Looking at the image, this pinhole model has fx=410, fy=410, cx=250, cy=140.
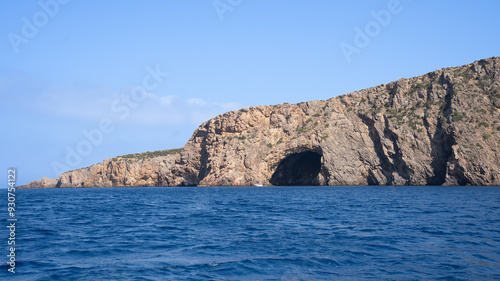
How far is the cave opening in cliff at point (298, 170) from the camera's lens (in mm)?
94750

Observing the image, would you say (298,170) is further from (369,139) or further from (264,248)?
(264,248)

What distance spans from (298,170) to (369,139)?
20812 mm

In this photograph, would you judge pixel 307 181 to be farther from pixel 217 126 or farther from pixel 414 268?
pixel 414 268

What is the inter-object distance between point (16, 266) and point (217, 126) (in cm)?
8679

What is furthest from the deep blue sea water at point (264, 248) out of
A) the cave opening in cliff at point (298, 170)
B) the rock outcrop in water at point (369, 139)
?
the cave opening in cliff at point (298, 170)

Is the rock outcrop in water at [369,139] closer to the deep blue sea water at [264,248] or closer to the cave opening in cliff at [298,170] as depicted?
the cave opening in cliff at [298,170]

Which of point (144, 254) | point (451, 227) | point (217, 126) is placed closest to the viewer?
point (144, 254)

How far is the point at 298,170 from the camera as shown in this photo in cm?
9788

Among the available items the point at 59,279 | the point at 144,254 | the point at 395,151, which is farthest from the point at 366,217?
the point at 395,151

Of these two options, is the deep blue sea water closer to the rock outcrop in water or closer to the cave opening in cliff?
the rock outcrop in water

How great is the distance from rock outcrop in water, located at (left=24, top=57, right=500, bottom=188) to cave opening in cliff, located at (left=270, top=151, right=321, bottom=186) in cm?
24

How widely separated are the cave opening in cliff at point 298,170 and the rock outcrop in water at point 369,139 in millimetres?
239

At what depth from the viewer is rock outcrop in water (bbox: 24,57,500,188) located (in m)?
71.0

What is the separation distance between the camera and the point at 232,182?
88.2 metres
